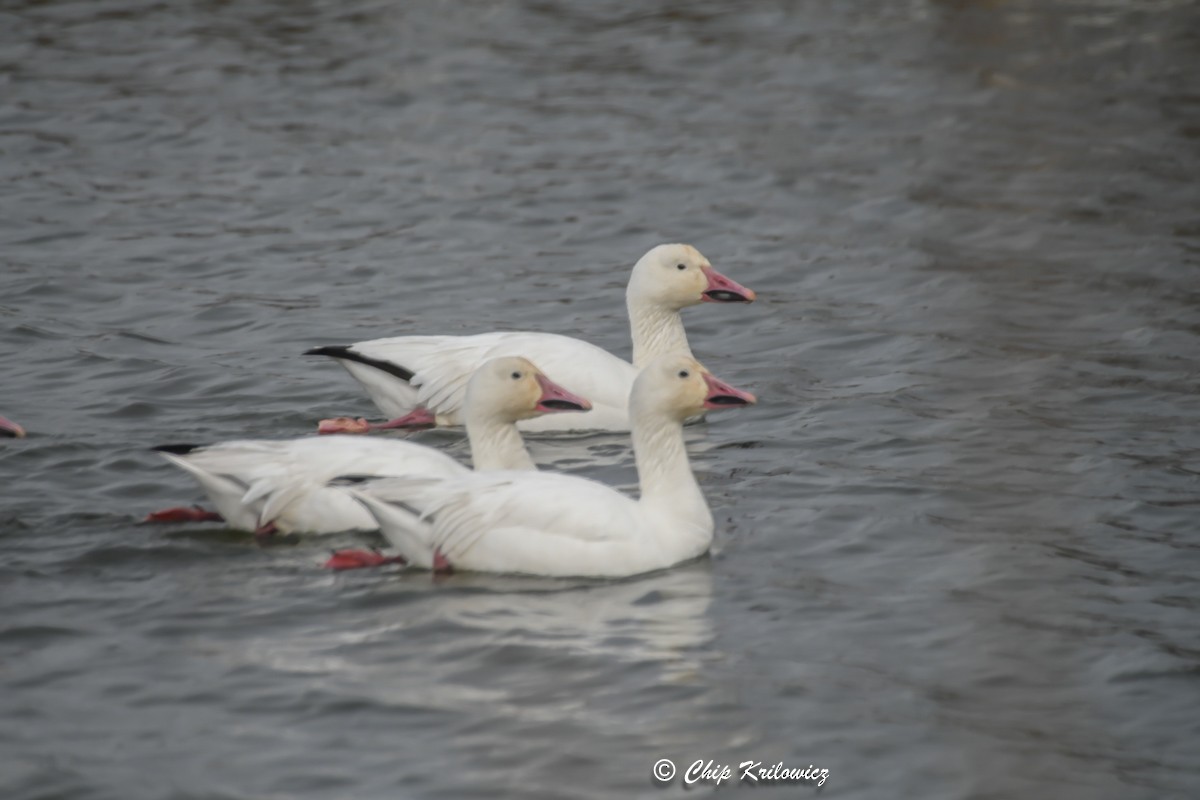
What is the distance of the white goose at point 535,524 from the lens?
24.2 ft

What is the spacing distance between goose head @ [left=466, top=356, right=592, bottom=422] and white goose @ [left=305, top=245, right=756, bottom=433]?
1.15 meters

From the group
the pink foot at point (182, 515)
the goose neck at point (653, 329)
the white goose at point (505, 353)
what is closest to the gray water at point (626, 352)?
the pink foot at point (182, 515)

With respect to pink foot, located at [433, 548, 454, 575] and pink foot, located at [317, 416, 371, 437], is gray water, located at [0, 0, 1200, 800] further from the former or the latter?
pink foot, located at [317, 416, 371, 437]

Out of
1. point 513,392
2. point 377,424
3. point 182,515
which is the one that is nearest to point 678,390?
point 513,392

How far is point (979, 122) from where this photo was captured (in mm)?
15750

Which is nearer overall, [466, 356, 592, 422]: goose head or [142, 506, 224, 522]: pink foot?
[142, 506, 224, 522]: pink foot

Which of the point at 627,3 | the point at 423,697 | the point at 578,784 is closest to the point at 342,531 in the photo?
the point at 423,697

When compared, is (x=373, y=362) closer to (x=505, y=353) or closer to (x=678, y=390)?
(x=505, y=353)

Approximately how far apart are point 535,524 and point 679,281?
292cm

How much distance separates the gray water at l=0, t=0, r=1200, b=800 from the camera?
619 cm

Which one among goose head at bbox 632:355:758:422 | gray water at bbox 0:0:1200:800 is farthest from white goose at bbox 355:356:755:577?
goose head at bbox 632:355:758:422

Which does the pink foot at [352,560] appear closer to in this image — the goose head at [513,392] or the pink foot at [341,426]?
the goose head at [513,392]

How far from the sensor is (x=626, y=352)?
11430mm

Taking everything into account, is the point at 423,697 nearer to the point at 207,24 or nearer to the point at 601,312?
the point at 601,312
